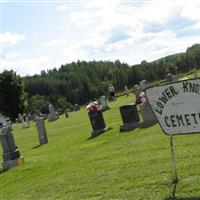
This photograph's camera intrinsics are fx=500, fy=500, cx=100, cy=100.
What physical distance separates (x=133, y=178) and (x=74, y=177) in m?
2.40

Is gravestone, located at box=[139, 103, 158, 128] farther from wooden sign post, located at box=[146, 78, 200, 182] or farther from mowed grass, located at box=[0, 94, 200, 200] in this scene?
wooden sign post, located at box=[146, 78, 200, 182]

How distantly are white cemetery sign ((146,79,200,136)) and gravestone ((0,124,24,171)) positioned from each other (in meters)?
10.6

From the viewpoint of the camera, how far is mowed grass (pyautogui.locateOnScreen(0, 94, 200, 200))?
29.9 feet

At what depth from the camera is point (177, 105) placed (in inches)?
335

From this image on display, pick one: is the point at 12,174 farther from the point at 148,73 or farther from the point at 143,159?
the point at 148,73

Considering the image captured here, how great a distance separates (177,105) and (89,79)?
567 ft

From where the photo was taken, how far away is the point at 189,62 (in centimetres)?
13288

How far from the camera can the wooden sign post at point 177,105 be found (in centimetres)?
823

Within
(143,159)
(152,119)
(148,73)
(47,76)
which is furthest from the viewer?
(47,76)

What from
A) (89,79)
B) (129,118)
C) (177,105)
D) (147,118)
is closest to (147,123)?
(147,118)

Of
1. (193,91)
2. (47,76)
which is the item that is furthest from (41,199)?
(47,76)

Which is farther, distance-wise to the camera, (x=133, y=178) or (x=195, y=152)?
(x=195, y=152)

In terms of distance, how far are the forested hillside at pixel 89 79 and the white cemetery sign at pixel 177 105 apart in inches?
4319

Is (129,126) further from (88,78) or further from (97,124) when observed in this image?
(88,78)
